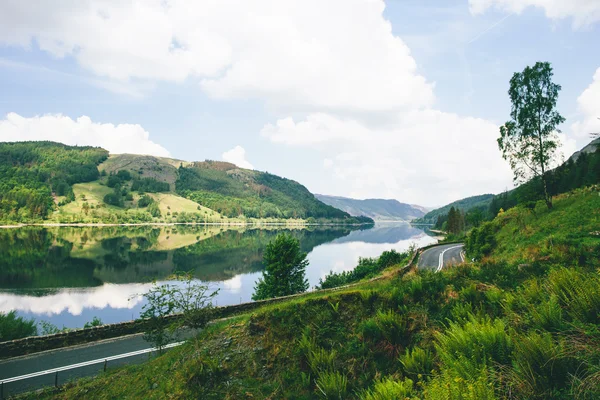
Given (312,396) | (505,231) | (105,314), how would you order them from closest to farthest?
1. (312,396)
2. (505,231)
3. (105,314)

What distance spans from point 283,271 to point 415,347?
111ft

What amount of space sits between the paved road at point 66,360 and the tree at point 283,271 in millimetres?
19513

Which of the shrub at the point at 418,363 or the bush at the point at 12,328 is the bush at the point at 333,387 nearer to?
the shrub at the point at 418,363

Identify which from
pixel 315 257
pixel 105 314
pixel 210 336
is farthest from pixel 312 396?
pixel 315 257

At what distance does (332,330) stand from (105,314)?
45675 mm

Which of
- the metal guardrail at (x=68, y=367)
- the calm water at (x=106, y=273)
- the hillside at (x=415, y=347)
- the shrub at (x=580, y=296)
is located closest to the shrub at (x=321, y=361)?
the hillside at (x=415, y=347)

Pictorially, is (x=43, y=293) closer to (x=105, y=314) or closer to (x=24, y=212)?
(x=105, y=314)

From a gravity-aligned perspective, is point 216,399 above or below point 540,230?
below

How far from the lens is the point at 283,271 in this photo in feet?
133

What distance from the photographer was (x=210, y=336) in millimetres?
13234

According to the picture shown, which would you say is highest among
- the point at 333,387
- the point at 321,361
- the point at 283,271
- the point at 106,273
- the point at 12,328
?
the point at 321,361

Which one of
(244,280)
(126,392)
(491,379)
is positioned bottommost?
(244,280)

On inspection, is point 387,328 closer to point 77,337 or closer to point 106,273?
point 77,337

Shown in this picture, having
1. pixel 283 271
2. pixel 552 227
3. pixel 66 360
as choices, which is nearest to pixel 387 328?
pixel 66 360
